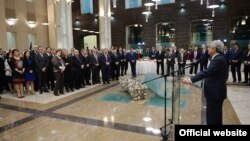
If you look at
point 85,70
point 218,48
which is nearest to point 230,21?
point 85,70

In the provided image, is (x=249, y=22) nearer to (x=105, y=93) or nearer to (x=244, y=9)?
(x=244, y=9)

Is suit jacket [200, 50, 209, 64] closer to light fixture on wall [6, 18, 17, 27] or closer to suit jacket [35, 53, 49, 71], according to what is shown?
suit jacket [35, 53, 49, 71]

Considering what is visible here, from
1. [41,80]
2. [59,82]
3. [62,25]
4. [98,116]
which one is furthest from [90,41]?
[98,116]

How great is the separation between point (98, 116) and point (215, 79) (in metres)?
2.77

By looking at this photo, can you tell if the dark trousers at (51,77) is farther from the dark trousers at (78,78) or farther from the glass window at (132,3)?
the glass window at (132,3)

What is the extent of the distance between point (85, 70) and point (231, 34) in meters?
8.99

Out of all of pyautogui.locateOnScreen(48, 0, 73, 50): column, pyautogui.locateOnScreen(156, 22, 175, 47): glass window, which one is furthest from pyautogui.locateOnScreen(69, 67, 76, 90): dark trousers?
pyautogui.locateOnScreen(156, 22, 175, 47): glass window

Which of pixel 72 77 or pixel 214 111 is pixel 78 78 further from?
pixel 214 111

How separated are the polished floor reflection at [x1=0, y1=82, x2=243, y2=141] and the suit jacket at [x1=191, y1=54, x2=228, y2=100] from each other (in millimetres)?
1265

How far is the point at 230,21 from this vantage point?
1266 centimetres

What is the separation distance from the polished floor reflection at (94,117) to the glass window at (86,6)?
1256 centimetres

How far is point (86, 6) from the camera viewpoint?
18203 mm

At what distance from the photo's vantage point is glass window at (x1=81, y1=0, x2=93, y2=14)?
1789 cm

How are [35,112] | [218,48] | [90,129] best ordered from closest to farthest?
[218,48]
[90,129]
[35,112]
